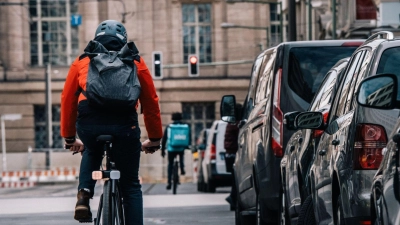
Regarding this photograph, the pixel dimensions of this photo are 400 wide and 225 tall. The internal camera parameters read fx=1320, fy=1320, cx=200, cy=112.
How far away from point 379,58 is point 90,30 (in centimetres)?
5201

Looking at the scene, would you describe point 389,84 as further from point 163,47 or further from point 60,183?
point 163,47

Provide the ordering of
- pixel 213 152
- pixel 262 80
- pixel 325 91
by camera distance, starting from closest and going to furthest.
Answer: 1. pixel 325 91
2. pixel 262 80
3. pixel 213 152

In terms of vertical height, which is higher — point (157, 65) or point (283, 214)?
point (157, 65)

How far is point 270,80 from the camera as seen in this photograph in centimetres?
1234

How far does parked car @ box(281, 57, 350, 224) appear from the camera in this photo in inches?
379

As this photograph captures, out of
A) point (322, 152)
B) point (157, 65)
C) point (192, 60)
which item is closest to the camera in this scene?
point (322, 152)

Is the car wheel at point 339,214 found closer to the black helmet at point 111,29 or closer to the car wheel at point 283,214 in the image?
the black helmet at point 111,29

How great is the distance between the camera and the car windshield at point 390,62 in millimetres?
7338

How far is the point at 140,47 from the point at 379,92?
172ft

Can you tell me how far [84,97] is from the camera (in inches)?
323

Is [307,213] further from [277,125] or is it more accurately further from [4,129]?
[4,129]

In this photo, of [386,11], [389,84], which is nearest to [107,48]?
[389,84]

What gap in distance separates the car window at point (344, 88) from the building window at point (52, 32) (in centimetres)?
5096

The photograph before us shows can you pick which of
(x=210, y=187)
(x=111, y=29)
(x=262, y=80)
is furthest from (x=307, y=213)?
(x=210, y=187)
